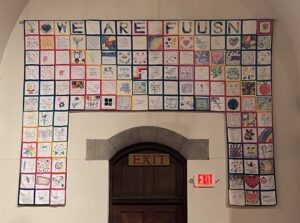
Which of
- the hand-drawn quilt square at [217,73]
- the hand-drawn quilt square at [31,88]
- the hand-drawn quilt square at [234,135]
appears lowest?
the hand-drawn quilt square at [234,135]

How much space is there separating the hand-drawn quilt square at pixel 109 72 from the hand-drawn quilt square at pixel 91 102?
0.22 meters

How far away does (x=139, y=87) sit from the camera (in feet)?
14.8

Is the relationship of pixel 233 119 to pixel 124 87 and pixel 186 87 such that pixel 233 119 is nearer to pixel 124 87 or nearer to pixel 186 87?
pixel 186 87

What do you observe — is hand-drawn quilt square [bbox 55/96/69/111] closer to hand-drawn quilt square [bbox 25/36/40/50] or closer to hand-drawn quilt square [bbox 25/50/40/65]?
hand-drawn quilt square [bbox 25/50/40/65]

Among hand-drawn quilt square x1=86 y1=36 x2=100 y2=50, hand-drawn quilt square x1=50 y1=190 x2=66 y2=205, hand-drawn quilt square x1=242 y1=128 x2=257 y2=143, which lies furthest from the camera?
hand-drawn quilt square x1=86 y1=36 x2=100 y2=50

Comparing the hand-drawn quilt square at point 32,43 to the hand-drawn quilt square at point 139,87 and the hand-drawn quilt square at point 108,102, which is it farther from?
the hand-drawn quilt square at point 139,87

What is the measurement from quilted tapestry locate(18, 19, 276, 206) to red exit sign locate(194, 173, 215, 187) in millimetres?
373

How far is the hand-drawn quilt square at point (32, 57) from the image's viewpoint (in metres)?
4.55

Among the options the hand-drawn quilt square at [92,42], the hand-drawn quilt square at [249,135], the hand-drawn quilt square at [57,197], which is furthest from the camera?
the hand-drawn quilt square at [92,42]

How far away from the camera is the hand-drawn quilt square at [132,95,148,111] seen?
4492 millimetres

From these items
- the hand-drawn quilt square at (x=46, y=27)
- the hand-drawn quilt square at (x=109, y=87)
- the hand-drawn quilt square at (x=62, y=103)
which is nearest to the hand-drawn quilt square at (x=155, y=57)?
the hand-drawn quilt square at (x=109, y=87)

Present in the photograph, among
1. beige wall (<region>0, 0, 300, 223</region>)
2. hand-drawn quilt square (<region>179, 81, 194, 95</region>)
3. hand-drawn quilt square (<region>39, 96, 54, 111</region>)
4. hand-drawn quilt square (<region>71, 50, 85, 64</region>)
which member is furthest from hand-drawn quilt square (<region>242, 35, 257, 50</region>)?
hand-drawn quilt square (<region>39, 96, 54, 111</region>)

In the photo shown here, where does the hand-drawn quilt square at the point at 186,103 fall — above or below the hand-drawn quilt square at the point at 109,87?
below
